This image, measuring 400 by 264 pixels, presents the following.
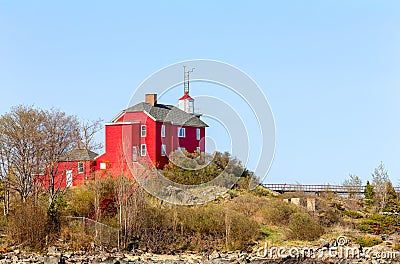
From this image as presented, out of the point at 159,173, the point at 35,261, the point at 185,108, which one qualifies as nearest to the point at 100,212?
the point at 35,261

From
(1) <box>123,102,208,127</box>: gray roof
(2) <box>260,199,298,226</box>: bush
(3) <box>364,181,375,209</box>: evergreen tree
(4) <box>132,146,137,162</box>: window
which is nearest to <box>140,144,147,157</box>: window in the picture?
(4) <box>132,146,137,162</box>: window

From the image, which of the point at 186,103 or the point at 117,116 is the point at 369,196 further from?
the point at 117,116

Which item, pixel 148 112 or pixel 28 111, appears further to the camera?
pixel 148 112

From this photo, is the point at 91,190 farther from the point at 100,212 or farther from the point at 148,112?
the point at 148,112

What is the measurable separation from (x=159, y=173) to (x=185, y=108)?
320 inches

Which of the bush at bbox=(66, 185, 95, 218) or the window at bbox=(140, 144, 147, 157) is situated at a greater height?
the window at bbox=(140, 144, 147, 157)

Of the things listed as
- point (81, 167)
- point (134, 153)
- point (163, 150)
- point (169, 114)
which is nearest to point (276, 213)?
point (163, 150)

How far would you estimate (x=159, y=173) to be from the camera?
39.1 m

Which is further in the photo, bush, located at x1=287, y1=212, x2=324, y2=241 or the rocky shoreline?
bush, located at x1=287, y1=212, x2=324, y2=241

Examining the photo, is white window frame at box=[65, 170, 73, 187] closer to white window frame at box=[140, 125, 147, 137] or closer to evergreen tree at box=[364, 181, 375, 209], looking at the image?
white window frame at box=[140, 125, 147, 137]

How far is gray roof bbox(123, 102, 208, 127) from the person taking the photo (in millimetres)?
42344
